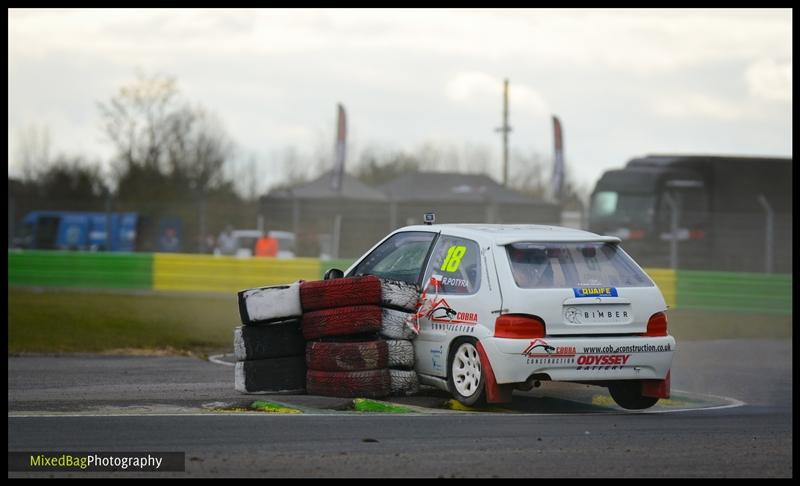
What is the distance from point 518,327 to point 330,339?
163cm

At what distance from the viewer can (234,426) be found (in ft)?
26.9

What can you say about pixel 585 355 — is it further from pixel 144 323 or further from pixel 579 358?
pixel 144 323

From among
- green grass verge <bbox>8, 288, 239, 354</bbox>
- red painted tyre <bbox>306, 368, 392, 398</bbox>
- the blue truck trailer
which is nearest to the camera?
red painted tyre <bbox>306, 368, 392, 398</bbox>

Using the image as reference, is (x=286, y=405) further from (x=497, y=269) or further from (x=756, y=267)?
(x=756, y=267)

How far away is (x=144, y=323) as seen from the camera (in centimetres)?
1827

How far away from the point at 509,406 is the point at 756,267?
20123 mm

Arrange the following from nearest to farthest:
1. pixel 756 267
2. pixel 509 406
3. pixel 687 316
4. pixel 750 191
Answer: pixel 509 406
pixel 687 316
pixel 756 267
pixel 750 191

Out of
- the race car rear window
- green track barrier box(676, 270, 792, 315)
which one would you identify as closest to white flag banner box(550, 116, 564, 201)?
green track barrier box(676, 270, 792, 315)

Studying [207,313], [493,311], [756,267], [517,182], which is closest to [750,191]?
[756,267]

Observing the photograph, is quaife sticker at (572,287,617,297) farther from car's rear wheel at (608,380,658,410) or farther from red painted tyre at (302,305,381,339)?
red painted tyre at (302,305,381,339)

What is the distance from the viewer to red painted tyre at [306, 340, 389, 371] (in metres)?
9.81

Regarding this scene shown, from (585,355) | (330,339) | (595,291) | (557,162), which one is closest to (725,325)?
(595,291)

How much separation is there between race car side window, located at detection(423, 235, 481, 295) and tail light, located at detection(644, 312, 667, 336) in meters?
1.36

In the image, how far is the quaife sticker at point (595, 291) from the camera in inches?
373
